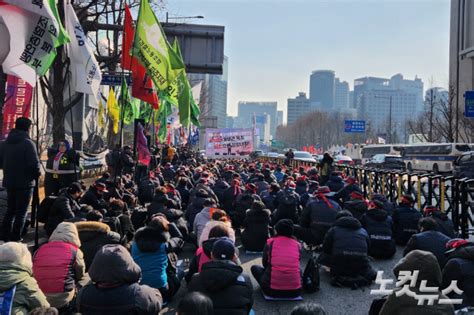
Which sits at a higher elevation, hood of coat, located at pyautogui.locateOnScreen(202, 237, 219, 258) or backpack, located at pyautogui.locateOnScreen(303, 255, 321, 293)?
hood of coat, located at pyautogui.locateOnScreen(202, 237, 219, 258)

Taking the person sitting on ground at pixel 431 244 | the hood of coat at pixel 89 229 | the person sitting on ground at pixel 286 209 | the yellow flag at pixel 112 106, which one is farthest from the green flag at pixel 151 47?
the yellow flag at pixel 112 106

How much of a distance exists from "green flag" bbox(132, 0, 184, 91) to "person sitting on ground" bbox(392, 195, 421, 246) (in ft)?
20.9

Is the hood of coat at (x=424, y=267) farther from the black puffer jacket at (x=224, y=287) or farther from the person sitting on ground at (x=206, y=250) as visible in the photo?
the person sitting on ground at (x=206, y=250)

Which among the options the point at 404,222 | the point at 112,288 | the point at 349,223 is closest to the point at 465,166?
the point at 404,222

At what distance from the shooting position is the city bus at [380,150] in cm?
5047

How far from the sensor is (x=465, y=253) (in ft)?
17.8

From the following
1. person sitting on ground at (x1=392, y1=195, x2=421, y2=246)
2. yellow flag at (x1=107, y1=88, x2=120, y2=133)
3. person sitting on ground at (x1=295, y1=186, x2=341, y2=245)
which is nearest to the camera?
person sitting on ground at (x1=295, y1=186, x2=341, y2=245)

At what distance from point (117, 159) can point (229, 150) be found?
45.4 ft

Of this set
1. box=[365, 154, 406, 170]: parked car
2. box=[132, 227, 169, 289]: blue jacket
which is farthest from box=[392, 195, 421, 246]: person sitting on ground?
box=[365, 154, 406, 170]: parked car

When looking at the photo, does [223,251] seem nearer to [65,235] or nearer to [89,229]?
[65,235]

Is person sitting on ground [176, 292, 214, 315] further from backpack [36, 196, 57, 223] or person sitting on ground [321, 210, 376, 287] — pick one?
backpack [36, 196, 57, 223]

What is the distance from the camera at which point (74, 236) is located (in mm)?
5672

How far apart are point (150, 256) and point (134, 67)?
818 centimetres

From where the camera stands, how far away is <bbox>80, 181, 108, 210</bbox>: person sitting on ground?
9.41 meters
